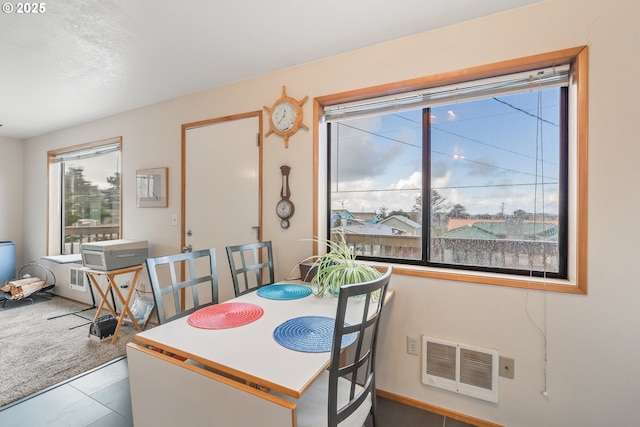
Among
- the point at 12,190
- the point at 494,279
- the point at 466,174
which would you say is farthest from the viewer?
the point at 12,190

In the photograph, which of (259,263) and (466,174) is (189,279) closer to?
(259,263)

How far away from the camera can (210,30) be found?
5.96 feet

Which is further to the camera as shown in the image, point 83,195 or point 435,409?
point 83,195

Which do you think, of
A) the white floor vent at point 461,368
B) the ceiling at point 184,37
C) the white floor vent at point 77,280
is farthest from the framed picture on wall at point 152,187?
the white floor vent at point 461,368

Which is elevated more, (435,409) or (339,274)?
(339,274)

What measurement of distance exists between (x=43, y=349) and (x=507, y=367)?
12.1ft

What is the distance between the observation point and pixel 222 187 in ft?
8.73

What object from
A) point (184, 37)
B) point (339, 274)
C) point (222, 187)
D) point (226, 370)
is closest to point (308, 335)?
point (226, 370)

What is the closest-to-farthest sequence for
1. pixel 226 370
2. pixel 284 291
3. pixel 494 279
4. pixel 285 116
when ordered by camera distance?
pixel 226 370 → pixel 494 279 → pixel 284 291 → pixel 285 116

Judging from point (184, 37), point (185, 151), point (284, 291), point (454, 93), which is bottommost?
point (284, 291)

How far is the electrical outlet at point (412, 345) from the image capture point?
187 cm

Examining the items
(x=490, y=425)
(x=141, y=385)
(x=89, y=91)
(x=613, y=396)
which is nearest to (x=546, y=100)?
(x=613, y=396)

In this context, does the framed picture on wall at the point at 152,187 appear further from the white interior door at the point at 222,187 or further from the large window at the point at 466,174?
the large window at the point at 466,174

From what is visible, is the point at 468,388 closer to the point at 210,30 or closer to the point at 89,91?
the point at 210,30
